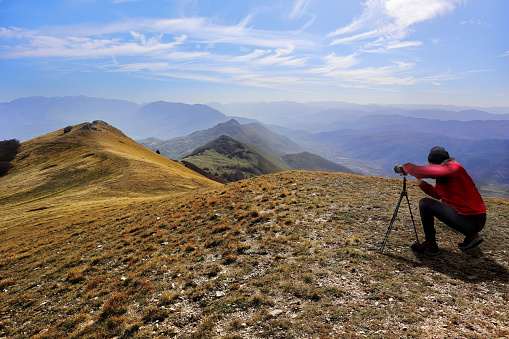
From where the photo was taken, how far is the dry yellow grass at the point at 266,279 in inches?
250

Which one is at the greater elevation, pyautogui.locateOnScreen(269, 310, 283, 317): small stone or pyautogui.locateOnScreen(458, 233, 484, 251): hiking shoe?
pyautogui.locateOnScreen(458, 233, 484, 251): hiking shoe

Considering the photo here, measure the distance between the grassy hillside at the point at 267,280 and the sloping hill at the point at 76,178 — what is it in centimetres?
2809

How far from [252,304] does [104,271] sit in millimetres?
9834

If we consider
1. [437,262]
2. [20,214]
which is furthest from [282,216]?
[20,214]

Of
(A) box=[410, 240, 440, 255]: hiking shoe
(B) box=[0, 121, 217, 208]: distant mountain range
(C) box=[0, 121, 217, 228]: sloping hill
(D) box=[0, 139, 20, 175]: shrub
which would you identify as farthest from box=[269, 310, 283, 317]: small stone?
(D) box=[0, 139, 20, 175]: shrub

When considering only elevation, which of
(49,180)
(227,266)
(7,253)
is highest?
(49,180)

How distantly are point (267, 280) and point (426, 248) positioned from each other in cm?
701

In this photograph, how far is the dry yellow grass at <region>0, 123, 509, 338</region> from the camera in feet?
20.8

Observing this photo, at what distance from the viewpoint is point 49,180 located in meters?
52.7

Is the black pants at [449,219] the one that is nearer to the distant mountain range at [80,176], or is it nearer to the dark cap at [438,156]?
the dark cap at [438,156]

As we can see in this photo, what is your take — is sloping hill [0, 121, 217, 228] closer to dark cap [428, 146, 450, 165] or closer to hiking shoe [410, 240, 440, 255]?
hiking shoe [410, 240, 440, 255]

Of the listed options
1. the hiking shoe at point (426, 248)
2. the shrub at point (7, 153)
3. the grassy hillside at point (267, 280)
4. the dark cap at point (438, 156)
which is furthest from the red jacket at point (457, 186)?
the shrub at point (7, 153)

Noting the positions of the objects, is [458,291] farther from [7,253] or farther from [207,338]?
[7,253]

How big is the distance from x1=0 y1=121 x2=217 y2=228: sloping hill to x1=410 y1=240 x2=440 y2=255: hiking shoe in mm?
43490
